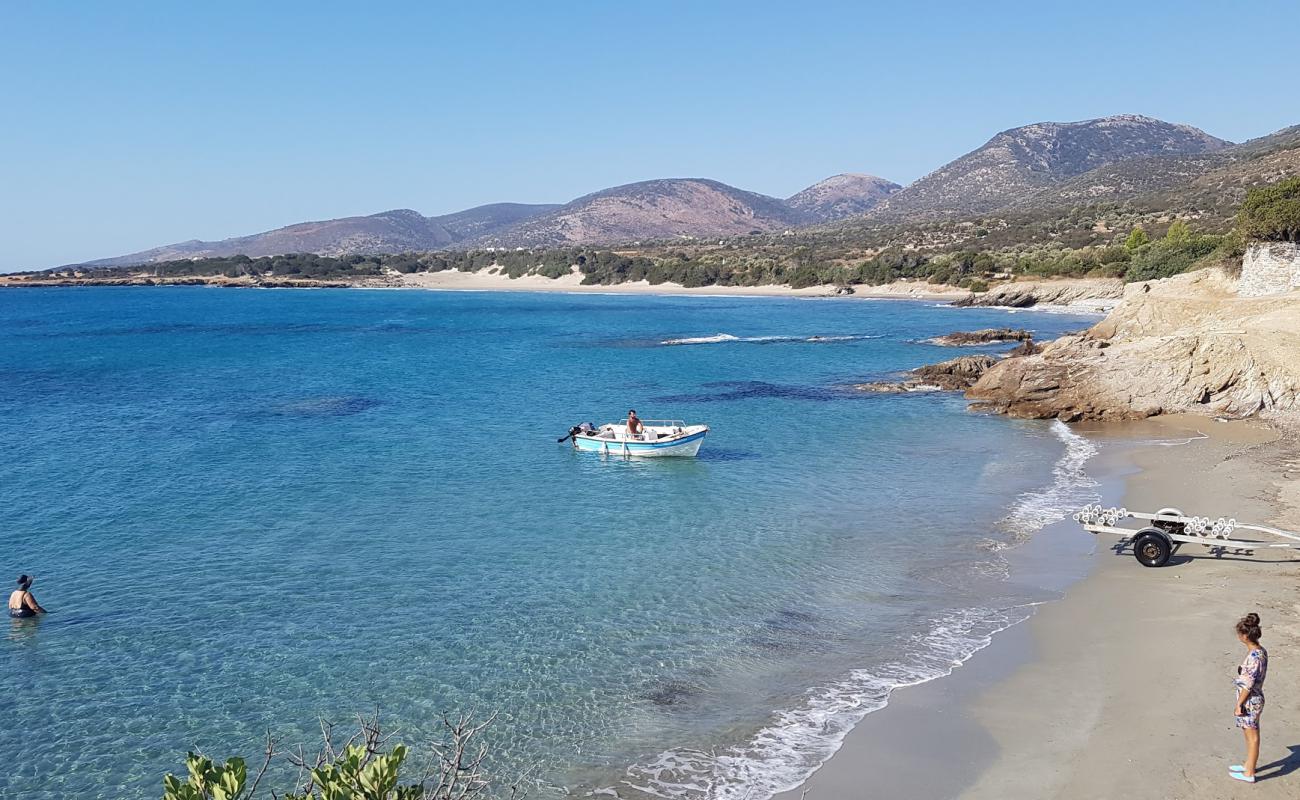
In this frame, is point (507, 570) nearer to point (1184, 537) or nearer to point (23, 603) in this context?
point (23, 603)

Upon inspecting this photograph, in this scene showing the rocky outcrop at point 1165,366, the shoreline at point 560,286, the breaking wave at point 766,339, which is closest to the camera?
A: the rocky outcrop at point 1165,366

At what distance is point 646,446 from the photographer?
24.8m

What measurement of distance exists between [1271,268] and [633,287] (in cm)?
8579

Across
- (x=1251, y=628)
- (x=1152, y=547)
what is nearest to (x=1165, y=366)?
(x=1152, y=547)

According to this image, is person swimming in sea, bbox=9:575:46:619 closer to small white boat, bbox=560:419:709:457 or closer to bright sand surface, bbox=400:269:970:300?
small white boat, bbox=560:419:709:457

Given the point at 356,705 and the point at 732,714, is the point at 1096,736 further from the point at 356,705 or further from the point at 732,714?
the point at 356,705

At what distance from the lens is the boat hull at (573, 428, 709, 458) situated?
2441cm

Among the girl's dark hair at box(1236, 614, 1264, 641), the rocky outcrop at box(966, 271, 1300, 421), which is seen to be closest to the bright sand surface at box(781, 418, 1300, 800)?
the girl's dark hair at box(1236, 614, 1264, 641)

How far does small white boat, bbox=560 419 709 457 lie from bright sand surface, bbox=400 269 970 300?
61096 mm

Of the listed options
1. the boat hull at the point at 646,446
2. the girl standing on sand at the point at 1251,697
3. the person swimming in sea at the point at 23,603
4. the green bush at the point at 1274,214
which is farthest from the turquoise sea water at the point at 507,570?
the green bush at the point at 1274,214

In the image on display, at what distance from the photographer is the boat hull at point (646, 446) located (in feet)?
80.1

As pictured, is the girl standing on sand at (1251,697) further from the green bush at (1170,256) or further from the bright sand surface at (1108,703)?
the green bush at (1170,256)

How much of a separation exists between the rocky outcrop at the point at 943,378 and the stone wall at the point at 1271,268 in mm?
8894

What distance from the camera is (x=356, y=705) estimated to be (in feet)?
36.3
